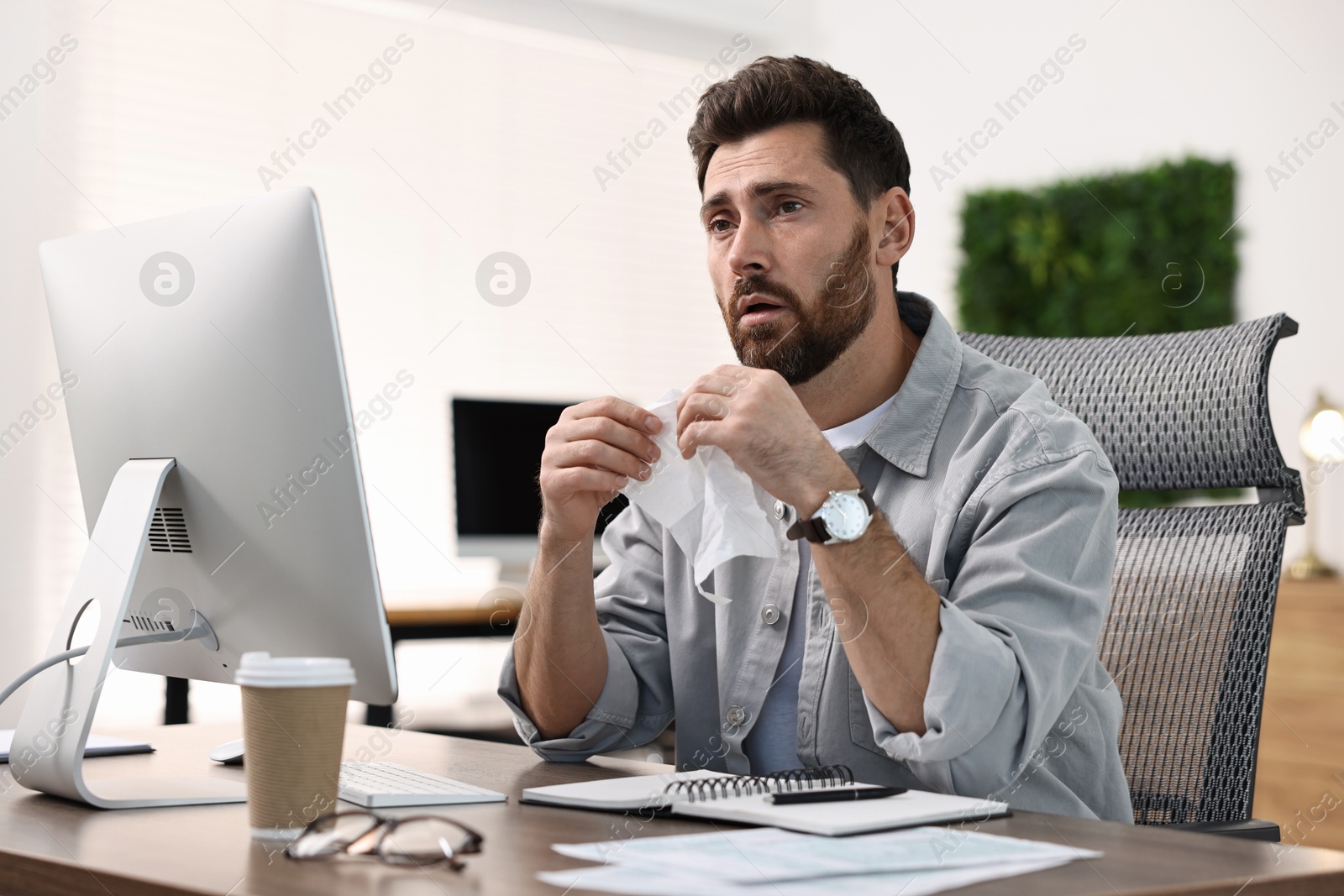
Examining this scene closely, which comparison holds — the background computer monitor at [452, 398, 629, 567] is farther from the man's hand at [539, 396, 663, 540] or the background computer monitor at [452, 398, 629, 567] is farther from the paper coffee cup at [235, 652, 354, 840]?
the paper coffee cup at [235, 652, 354, 840]

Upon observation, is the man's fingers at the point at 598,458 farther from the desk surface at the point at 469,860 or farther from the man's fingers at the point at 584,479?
the desk surface at the point at 469,860

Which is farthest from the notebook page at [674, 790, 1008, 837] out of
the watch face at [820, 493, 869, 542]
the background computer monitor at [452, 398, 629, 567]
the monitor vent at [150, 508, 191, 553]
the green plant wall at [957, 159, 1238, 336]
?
the green plant wall at [957, 159, 1238, 336]

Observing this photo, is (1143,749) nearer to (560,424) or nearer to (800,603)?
(800,603)

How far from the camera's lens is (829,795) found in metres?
0.91

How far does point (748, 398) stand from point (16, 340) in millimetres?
2974

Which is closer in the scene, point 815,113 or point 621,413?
point 621,413

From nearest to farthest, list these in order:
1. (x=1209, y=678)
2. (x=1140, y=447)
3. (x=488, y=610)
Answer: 1. (x=1209, y=678)
2. (x=1140, y=447)
3. (x=488, y=610)

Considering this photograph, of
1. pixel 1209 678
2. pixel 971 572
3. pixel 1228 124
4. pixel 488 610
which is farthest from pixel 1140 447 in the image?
pixel 1228 124

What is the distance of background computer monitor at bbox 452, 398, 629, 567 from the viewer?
11.1 ft

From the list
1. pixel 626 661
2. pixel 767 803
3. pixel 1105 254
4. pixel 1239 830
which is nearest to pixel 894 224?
pixel 626 661

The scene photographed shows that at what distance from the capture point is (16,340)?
3.43 m

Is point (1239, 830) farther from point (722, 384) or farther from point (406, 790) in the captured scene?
point (406, 790)

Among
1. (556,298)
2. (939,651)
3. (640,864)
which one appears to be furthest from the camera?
(556,298)

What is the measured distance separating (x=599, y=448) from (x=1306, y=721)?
265 centimetres
